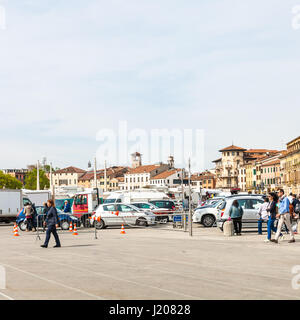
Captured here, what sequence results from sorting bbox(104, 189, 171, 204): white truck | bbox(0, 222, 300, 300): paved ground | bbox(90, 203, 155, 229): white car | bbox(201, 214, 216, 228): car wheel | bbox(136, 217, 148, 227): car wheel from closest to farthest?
bbox(0, 222, 300, 300): paved ground < bbox(201, 214, 216, 228): car wheel < bbox(90, 203, 155, 229): white car < bbox(136, 217, 148, 227): car wheel < bbox(104, 189, 171, 204): white truck

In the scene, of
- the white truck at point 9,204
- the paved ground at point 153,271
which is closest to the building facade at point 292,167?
the white truck at point 9,204

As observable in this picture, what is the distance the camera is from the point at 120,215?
3469 centimetres

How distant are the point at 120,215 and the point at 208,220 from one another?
4.94m

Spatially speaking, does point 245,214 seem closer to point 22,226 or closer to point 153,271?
point 22,226

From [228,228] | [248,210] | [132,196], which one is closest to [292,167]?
[132,196]

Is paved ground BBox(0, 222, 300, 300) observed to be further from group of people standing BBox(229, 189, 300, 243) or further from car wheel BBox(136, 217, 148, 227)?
car wheel BBox(136, 217, 148, 227)

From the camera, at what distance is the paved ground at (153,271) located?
10.1m

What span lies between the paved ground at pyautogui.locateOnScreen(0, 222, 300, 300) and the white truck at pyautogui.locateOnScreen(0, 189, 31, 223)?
2516 centimetres

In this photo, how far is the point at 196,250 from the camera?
18781 millimetres

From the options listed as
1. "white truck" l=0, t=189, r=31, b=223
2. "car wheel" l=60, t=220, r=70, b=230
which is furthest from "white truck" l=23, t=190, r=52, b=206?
"car wheel" l=60, t=220, r=70, b=230

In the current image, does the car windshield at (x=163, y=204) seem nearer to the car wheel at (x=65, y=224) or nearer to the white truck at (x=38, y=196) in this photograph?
the car wheel at (x=65, y=224)

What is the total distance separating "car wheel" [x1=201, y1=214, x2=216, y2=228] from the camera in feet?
110
